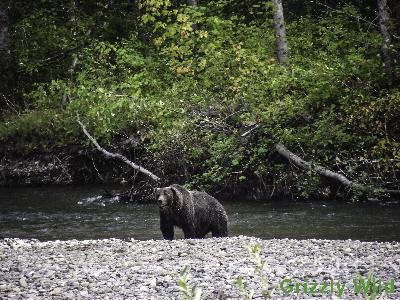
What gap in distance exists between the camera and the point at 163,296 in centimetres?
663

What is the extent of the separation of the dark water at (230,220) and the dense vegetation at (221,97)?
774 millimetres

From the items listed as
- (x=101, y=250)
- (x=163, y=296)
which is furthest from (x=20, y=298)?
(x=101, y=250)

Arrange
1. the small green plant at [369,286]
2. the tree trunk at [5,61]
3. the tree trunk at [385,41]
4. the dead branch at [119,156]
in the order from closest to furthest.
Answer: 1. the small green plant at [369,286]
2. the tree trunk at [385,41]
3. the dead branch at [119,156]
4. the tree trunk at [5,61]

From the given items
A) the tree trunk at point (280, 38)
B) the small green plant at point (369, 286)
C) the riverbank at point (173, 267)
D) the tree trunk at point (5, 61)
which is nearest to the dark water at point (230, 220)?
the riverbank at point (173, 267)

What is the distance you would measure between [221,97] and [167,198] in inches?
289

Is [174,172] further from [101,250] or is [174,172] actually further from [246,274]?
[246,274]

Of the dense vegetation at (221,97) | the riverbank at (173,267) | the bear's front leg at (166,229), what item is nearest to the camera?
the riverbank at (173,267)

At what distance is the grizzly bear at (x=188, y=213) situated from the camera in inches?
437

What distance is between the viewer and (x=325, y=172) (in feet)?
48.8

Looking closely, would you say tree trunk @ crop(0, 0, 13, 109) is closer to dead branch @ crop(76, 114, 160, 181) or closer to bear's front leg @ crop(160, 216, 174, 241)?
dead branch @ crop(76, 114, 160, 181)

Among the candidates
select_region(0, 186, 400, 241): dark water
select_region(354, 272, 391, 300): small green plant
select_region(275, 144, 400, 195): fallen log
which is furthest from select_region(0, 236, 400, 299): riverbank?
select_region(275, 144, 400, 195): fallen log

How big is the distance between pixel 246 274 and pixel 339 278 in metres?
1.02

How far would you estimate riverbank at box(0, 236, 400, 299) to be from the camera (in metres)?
6.88

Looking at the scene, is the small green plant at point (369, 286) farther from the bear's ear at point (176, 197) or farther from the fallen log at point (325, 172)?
the fallen log at point (325, 172)
